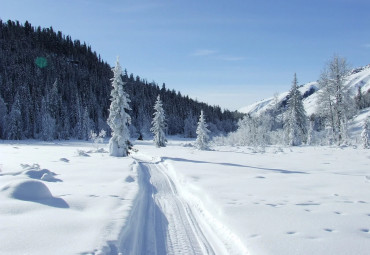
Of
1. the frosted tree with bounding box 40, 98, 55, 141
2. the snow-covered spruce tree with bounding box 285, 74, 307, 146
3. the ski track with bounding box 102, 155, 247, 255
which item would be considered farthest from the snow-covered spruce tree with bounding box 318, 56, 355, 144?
the frosted tree with bounding box 40, 98, 55, 141

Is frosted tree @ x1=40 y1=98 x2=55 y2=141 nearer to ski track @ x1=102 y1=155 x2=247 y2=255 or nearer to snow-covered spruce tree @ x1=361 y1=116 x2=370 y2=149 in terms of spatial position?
ski track @ x1=102 y1=155 x2=247 y2=255

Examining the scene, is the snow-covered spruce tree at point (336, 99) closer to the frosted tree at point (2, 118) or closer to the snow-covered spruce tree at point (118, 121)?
the snow-covered spruce tree at point (118, 121)

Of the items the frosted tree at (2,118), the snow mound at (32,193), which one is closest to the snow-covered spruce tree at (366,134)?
the snow mound at (32,193)

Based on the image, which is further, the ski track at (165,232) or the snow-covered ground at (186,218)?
the ski track at (165,232)

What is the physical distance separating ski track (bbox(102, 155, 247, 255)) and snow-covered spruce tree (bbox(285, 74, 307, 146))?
103 feet

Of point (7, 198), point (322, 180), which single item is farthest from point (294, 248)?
point (322, 180)

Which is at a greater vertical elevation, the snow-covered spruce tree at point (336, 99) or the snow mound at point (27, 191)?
the snow-covered spruce tree at point (336, 99)

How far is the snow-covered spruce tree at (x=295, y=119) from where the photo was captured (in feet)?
120

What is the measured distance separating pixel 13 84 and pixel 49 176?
85.5 meters

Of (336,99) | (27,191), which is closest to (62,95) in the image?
(336,99)

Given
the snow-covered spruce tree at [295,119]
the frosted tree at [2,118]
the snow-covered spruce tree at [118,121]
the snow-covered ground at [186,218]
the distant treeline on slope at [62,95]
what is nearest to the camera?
the snow-covered ground at [186,218]

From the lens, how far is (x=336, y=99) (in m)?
30.8

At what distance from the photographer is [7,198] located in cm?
714

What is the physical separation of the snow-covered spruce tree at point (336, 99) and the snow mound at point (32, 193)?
101 ft
